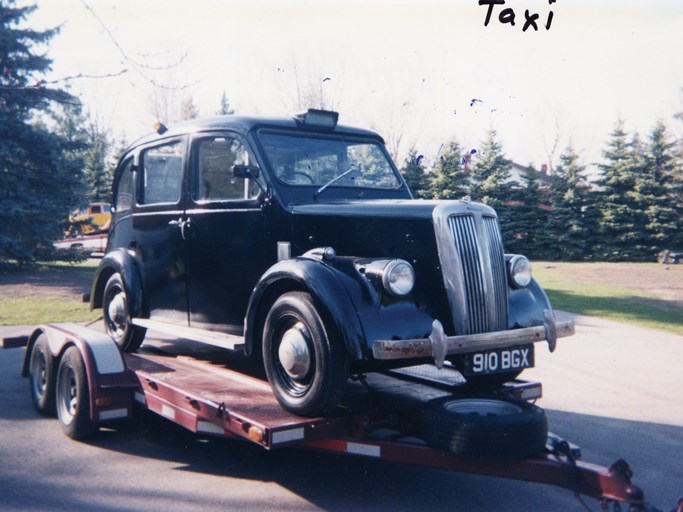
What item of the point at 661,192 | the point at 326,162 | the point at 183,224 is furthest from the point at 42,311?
the point at 661,192

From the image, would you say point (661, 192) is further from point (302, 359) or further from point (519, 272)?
point (302, 359)

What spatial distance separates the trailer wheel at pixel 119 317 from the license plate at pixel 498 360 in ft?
11.3

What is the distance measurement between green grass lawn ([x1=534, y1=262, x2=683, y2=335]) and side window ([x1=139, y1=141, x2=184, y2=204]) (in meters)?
9.08

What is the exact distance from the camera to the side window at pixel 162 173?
576 centimetres

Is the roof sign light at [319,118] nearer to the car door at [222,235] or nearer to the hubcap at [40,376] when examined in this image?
the car door at [222,235]

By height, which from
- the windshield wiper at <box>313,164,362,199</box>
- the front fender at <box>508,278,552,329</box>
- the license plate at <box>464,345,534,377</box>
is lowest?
the license plate at <box>464,345,534,377</box>

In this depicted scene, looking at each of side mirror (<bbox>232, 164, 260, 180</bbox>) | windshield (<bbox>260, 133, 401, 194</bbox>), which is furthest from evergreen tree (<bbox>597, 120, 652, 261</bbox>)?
side mirror (<bbox>232, 164, 260, 180</bbox>)

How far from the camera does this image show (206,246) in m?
5.38

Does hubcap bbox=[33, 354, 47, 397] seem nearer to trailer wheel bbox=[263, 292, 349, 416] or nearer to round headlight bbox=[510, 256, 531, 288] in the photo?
trailer wheel bbox=[263, 292, 349, 416]

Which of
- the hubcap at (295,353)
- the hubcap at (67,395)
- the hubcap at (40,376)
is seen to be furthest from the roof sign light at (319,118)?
the hubcap at (40,376)

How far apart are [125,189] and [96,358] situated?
2203 millimetres

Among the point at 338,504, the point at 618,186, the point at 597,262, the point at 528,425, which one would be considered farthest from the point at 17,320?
the point at 618,186

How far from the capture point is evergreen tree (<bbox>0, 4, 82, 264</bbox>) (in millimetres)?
17391

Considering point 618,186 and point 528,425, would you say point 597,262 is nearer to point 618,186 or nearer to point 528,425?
point 618,186
